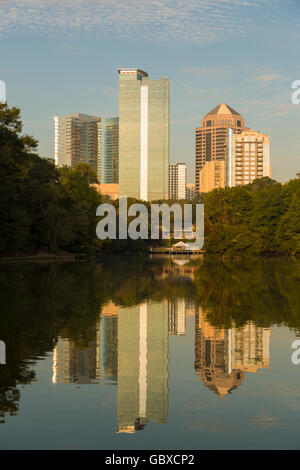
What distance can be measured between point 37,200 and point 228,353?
51740 mm

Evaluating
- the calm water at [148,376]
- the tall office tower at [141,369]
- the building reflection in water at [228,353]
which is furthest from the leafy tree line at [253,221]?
the building reflection in water at [228,353]

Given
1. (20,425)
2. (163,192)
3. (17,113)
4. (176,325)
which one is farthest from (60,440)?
(163,192)

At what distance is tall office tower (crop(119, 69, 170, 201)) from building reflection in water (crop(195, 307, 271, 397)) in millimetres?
175974

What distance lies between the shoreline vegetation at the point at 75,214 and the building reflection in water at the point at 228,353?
118ft

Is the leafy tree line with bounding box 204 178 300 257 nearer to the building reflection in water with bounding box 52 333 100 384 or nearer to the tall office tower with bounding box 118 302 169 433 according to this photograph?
the tall office tower with bounding box 118 302 169 433

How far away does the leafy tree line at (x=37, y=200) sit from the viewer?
166ft

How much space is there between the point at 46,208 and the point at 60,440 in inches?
2319

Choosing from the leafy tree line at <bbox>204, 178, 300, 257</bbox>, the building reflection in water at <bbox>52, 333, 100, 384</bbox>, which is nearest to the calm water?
the building reflection in water at <bbox>52, 333, 100, 384</bbox>

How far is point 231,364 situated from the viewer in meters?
10.4

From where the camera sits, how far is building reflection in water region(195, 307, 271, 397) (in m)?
9.29

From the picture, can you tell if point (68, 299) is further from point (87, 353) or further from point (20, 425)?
point (20, 425)

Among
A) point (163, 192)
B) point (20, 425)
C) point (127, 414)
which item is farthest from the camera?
point (163, 192)

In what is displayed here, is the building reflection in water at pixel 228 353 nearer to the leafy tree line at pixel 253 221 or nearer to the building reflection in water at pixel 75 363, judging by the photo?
the building reflection in water at pixel 75 363

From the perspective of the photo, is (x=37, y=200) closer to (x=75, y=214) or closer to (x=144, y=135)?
(x=75, y=214)
